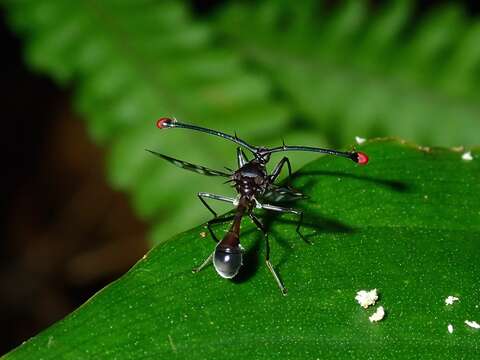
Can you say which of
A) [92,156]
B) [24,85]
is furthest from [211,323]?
[24,85]

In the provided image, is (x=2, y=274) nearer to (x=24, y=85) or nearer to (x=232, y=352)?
(x=24, y=85)

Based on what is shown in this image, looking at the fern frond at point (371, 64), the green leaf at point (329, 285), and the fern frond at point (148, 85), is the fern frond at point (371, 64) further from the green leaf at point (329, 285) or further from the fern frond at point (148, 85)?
the green leaf at point (329, 285)

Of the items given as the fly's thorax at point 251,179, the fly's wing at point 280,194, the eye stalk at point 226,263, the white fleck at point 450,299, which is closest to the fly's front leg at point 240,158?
the fly's thorax at point 251,179

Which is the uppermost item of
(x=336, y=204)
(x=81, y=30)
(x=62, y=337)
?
(x=81, y=30)

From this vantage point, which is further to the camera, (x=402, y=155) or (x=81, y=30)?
(x=81, y=30)

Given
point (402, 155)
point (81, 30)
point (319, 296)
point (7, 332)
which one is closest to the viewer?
point (319, 296)

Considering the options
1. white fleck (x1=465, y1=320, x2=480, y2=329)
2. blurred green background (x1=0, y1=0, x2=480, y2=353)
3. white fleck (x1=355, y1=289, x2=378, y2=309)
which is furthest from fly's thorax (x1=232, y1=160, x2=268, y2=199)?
blurred green background (x1=0, y1=0, x2=480, y2=353)
